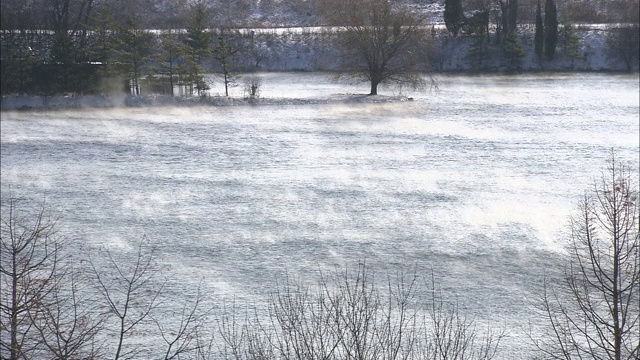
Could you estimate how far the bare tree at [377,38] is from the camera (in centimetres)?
4131

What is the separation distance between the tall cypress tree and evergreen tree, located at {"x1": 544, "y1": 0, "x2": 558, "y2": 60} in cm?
23

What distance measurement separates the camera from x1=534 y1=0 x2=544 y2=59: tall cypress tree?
151 ft

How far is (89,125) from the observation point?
31641 mm

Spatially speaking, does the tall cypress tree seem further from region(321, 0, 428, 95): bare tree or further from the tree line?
region(321, 0, 428, 95): bare tree

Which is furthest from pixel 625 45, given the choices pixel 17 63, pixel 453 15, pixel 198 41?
pixel 17 63

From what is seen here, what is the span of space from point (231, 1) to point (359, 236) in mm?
24351

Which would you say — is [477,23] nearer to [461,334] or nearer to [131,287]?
[131,287]

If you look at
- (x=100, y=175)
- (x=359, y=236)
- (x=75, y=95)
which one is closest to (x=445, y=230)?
(x=359, y=236)

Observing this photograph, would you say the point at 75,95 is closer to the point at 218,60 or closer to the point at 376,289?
the point at 218,60

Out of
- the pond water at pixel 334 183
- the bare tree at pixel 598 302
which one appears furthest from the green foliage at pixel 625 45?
A: the bare tree at pixel 598 302

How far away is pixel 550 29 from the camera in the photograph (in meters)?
46.8

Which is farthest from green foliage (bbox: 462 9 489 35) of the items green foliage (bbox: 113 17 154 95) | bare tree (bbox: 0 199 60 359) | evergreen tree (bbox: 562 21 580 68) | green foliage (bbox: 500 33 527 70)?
bare tree (bbox: 0 199 60 359)

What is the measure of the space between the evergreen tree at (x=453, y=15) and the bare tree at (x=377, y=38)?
7.88 feet

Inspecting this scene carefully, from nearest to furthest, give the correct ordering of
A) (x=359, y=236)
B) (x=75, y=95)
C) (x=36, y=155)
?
(x=359, y=236)
(x=36, y=155)
(x=75, y=95)
